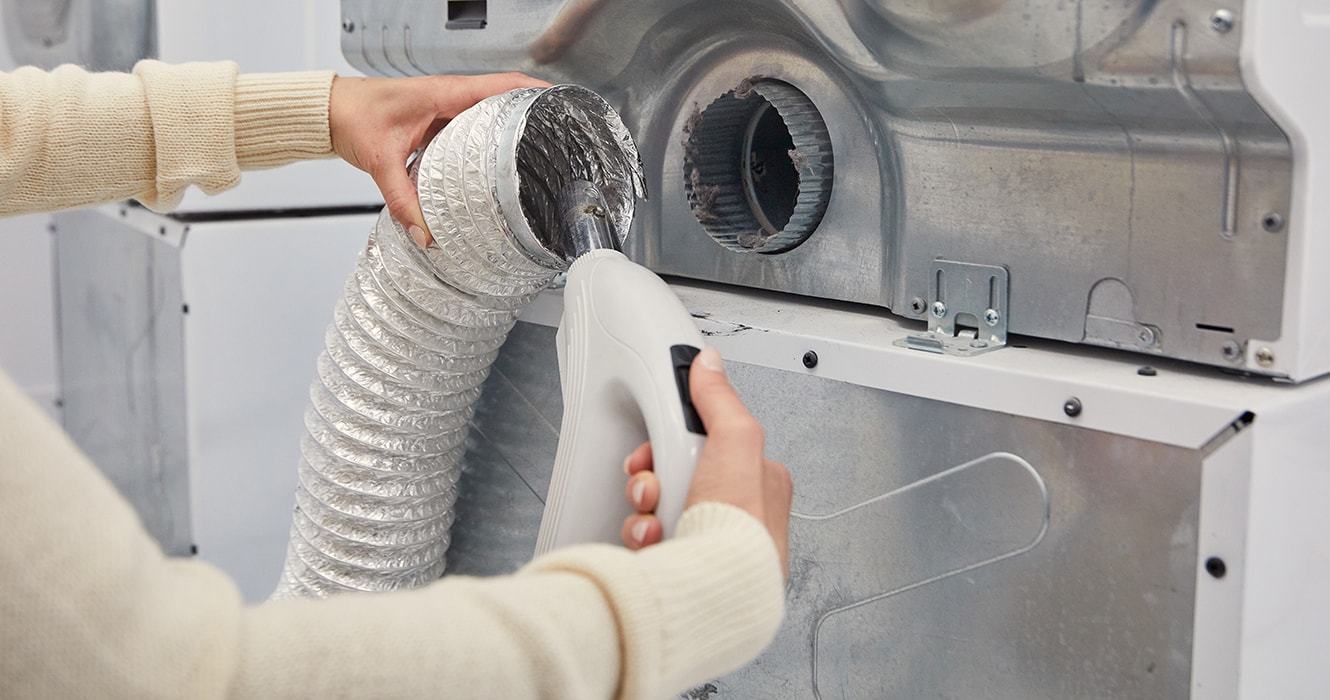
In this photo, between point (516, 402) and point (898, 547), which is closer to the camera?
point (898, 547)

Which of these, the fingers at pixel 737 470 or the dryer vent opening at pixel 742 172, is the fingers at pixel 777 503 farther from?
the dryer vent opening at pixel 742 172

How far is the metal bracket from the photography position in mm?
946

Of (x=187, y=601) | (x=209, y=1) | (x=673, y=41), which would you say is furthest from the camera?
(x=209, y=1)

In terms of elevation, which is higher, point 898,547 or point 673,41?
point 673,41

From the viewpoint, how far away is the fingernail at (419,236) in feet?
3.56

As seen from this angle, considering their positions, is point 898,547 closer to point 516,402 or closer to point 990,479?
point 990,479

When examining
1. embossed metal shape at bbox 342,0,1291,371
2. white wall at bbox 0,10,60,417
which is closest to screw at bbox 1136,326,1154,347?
embossed metal shape at bbox 342,0,1291,371

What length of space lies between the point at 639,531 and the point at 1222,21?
1.63 ft

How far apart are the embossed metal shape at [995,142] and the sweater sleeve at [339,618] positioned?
378mm

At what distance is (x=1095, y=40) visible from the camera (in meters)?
0.80

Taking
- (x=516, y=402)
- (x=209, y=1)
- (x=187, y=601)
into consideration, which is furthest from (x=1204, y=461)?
(x=209, y=1)

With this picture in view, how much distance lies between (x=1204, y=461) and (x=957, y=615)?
0.23 m

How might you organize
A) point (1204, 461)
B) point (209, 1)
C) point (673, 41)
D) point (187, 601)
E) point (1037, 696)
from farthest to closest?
point (209, 1) → point (673, 41) → point (1037, 696) → point (1204, 461) → point (187, 601)

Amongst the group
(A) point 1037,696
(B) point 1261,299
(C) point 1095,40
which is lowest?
(A) point 1037,696
